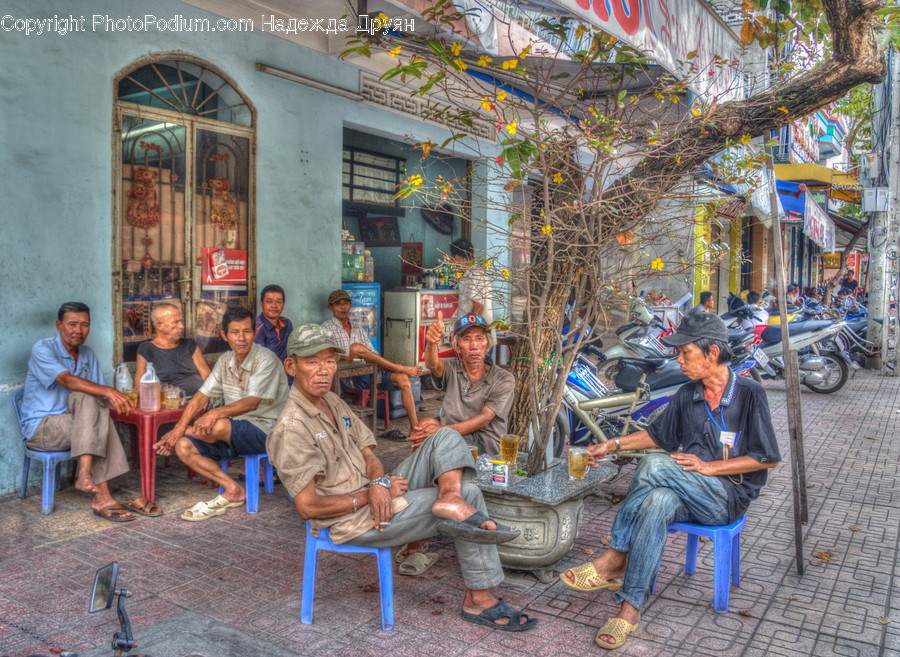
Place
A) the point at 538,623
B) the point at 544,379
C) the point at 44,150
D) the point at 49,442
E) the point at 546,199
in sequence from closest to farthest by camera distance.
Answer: the point at 538,623 → the point at 546,199 → the point at 544,379 → the point at 49,442 → the point at 44,150

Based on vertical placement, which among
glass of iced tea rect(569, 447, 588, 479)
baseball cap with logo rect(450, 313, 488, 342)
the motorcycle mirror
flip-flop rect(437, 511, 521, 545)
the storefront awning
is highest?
the storefront awning

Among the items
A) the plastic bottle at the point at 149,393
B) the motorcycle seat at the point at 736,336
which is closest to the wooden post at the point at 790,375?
the motorcycle seat at the point at 736,336

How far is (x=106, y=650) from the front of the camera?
223 cm

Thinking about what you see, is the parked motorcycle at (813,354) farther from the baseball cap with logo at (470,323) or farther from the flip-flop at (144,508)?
the flip-flop at (144,508)

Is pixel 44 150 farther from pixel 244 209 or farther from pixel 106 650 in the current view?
pixel 106 650

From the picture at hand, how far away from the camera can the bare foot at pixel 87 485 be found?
4852 mm

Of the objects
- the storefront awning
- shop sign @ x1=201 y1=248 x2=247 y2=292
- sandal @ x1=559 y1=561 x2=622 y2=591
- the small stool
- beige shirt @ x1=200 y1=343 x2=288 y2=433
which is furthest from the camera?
the storefront awning

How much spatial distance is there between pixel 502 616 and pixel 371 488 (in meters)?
0.87

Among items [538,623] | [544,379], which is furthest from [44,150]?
[538,623]

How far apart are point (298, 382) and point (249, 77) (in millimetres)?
4182

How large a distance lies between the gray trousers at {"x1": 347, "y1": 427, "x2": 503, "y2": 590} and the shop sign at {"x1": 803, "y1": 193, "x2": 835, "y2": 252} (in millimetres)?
12088

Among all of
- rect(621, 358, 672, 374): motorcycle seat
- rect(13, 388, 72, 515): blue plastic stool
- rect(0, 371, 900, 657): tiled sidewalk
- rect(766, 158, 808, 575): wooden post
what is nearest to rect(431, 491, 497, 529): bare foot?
rect(0, 371, 900, 657): tiled sidewalk

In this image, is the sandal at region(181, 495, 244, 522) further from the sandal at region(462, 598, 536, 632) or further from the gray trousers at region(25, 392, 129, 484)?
the sandal at region(462, 598, 536, 632)

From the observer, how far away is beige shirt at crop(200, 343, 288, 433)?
505 cm
